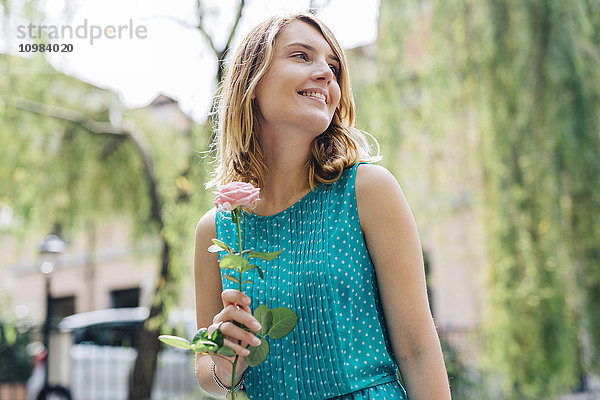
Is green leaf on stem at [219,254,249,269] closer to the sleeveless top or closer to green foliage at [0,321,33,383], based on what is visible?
the sleeveless top

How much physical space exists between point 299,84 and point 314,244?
310 millimetres

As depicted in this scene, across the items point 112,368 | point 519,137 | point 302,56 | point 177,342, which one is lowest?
point 112,368

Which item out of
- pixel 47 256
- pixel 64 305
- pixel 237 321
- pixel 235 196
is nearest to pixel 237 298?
pixel 237 321

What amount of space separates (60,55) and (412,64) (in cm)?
292

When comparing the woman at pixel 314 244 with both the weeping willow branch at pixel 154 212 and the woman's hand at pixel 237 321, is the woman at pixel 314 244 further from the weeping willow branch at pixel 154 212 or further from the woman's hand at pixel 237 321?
the weeping willow branch at pixel 154 212

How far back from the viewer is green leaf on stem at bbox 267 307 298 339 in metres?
1.09

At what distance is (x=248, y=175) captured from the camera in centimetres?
136

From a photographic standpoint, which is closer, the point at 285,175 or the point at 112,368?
the point at 285,175

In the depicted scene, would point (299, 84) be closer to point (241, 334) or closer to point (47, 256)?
point (241, 334)

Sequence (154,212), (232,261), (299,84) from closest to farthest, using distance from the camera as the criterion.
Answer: (232,261), (299,84), (154,212)

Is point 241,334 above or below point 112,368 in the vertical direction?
above

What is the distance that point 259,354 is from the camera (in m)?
1.11

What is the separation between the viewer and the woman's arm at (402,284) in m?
1.14

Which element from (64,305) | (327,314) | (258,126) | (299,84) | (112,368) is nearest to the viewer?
(327,314)
